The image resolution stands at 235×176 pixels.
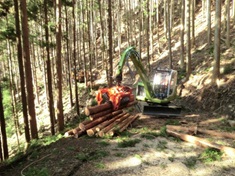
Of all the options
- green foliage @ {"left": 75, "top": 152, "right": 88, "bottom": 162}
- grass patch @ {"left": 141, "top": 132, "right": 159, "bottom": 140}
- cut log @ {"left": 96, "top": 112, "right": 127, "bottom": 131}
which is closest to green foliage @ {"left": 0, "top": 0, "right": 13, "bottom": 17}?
cut log @ {"left": 96, "top": 112, "right": 127, "bottom": 131}

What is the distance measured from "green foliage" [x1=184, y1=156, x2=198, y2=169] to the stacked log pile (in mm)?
2778

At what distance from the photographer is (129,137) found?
30.0 ft

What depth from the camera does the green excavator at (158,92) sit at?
11.9 meters

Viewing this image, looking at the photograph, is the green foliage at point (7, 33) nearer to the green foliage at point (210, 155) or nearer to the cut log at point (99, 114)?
the cut log at point (99, 114)

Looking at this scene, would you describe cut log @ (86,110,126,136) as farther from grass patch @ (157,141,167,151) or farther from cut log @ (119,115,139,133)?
grass patch @ (157,141,167,151)

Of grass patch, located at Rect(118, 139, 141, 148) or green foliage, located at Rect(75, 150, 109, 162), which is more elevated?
grass patch, located at Rect(118, 139, 141, 148)

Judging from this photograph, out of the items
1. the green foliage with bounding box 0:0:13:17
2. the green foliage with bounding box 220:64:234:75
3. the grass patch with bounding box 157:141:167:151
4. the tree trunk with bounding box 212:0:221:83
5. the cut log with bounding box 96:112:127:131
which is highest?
the green foliage with bounding box 0:0:13:17

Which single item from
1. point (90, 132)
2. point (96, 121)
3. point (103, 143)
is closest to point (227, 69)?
point (96, 121)

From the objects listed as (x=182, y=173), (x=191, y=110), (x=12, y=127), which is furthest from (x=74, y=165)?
(x=12, y=127)

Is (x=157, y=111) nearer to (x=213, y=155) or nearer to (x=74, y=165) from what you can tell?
(x=213, y=155)

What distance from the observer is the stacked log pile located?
9.22 meters

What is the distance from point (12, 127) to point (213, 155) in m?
21.4

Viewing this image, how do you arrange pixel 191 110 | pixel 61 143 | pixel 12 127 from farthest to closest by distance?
pixel 12 127 < pixel 191 110 < pixel 61 143

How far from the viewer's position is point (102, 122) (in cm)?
1034
